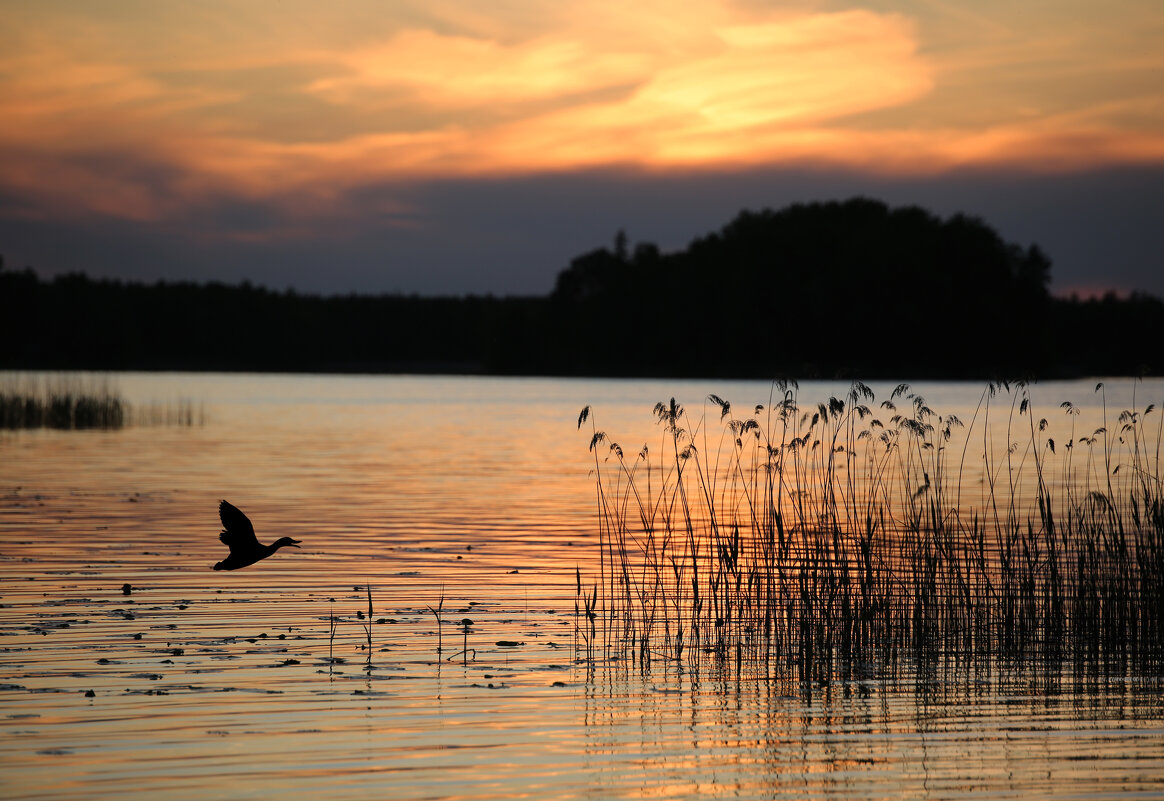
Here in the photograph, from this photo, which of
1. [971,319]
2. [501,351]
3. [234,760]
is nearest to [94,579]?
[234,760]

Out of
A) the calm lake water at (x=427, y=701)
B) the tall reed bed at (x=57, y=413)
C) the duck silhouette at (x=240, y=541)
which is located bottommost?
the calm lake water at (x=427, y=701)

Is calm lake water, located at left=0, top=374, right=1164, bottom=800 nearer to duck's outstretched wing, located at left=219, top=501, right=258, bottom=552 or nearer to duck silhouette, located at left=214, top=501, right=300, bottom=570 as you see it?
duck silhouette, located at left=214, top=501, right=300, bottom=570

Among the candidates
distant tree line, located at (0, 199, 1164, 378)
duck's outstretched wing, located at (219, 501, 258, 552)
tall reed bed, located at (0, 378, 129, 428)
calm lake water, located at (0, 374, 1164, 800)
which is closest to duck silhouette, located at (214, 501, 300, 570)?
duck's outstretched wing, located at (219, 501, 258, 552)

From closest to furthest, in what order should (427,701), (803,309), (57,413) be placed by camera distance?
(427,701) → (57,413) → (803,309)

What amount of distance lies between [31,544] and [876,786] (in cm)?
1458

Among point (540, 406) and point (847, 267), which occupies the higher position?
point (847, 267)

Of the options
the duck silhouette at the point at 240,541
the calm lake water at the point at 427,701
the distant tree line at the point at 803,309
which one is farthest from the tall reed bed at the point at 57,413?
the distant tree line at the point at 803,309

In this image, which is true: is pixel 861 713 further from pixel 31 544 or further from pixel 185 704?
pixel 31 544

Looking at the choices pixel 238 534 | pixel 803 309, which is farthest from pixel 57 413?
pixel 803 309

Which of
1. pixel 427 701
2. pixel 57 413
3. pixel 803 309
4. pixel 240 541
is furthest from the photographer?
pixel 803 309

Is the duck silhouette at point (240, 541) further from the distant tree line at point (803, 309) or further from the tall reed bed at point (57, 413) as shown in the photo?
the distant tree line at point (803, 309)

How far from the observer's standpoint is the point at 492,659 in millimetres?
11594

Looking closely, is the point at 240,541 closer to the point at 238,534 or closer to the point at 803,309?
the point at 238,534

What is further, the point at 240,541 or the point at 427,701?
the point at 240,541
